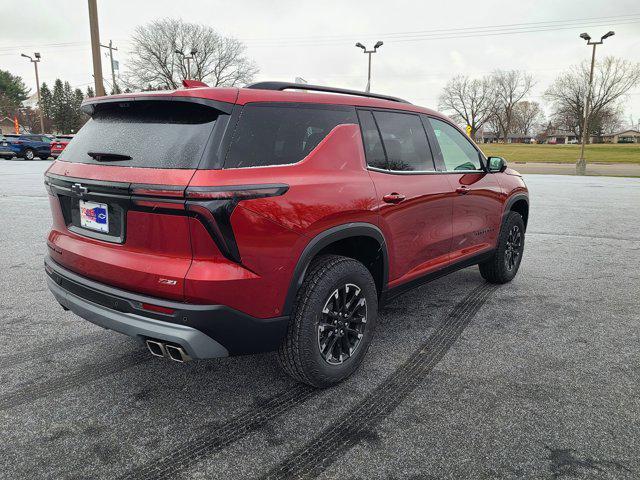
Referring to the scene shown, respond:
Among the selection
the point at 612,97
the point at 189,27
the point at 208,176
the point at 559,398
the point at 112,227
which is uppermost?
the point at 189,27

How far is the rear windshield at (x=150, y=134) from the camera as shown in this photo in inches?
91.7

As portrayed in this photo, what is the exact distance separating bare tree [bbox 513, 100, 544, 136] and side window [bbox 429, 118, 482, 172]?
122m

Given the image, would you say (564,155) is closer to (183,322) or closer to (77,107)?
(183,322)

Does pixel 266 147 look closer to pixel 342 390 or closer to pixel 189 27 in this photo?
pixel 342 390

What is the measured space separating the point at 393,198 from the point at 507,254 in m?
2.46

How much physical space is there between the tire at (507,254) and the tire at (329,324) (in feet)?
7.48

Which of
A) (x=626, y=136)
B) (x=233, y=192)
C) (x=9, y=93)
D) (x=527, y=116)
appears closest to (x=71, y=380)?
(x=233, y=192)

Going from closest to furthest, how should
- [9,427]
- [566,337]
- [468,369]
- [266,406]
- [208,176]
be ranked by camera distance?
[208,176] → [9,427] → [266,406] → [468,369] → [566,337]

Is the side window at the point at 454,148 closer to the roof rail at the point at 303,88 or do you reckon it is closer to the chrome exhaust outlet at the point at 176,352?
the roof rail at the point at 303,88

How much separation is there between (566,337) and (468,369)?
3.53 ft

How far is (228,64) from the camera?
172ft

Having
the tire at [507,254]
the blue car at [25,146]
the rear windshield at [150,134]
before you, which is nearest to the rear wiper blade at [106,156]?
the rear windshield at [150,134]

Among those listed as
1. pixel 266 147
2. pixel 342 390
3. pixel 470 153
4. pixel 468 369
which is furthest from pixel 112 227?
pixel 470 153

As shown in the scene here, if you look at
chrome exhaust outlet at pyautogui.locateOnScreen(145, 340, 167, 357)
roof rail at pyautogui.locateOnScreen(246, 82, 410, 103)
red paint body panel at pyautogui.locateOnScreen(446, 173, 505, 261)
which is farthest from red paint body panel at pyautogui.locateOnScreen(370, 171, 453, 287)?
chrome exhaust outlet at pyautogui.locateOnScreen(145, 340, 167, 357)
